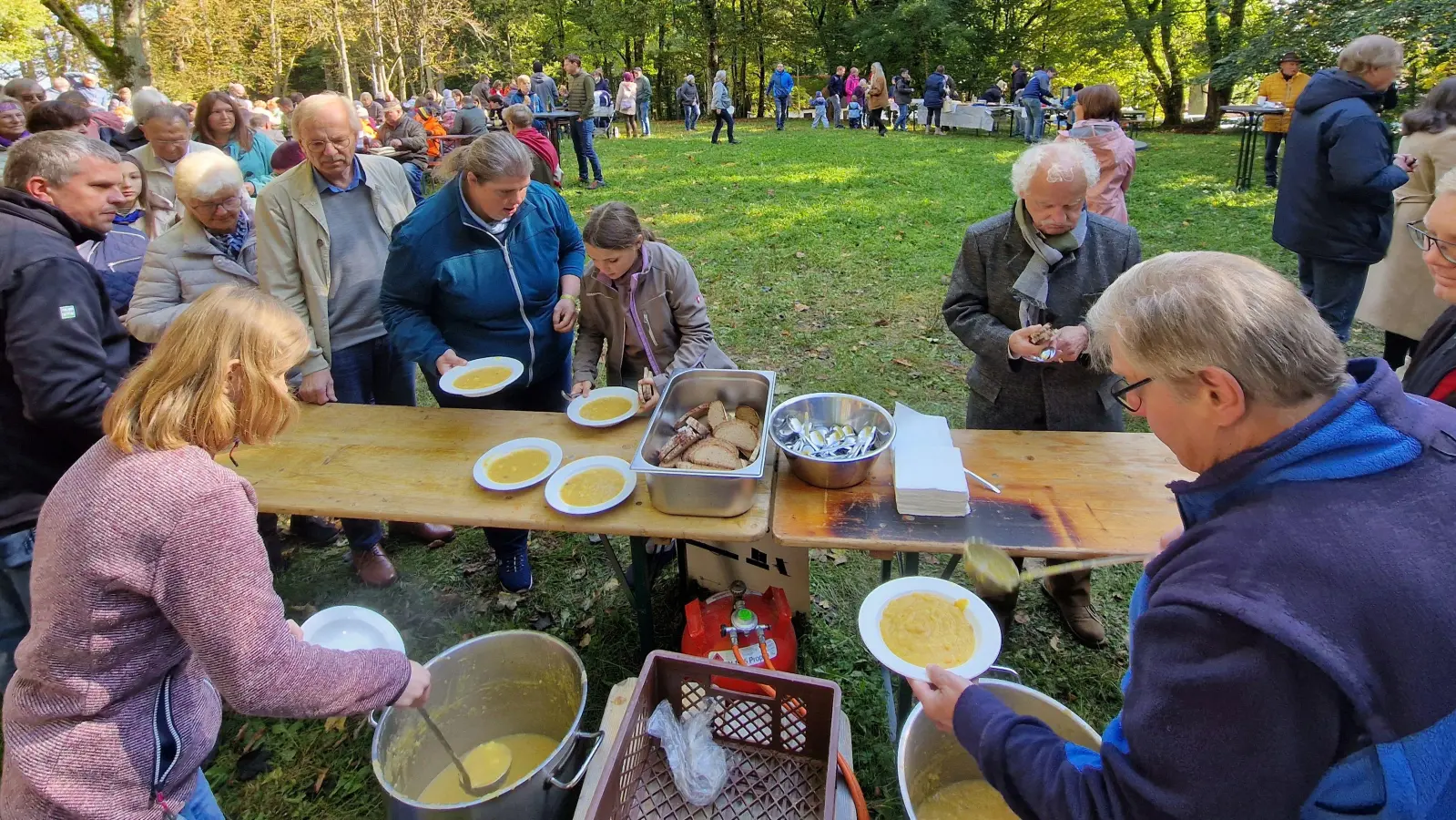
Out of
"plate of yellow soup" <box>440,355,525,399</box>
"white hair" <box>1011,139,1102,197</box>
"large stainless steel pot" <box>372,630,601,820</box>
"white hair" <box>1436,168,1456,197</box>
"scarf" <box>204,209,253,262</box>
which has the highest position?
"white hair" <box>1011,139,1102,197</box>

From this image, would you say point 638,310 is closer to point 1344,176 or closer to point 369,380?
point 369,380

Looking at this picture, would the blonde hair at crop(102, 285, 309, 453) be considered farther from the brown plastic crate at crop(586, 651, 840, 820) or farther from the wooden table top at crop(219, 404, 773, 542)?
the brown plastic crate at crop(586, 651, 840, 820)

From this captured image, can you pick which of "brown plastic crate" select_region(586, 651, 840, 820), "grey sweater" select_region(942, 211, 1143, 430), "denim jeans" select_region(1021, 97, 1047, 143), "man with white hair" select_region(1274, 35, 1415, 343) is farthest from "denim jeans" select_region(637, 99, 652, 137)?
"brown plastic crate" select_region(586, 651, 840, 820)

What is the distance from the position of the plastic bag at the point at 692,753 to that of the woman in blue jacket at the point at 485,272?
1875 millimetres

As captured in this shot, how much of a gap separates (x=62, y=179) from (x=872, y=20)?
2928 centimetres

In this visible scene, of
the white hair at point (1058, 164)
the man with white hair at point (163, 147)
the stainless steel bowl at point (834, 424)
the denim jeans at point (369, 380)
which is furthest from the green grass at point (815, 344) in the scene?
the man with white hair at point (163, 147)

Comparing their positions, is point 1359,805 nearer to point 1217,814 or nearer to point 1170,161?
point 1217,814

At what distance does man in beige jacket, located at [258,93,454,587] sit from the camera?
3.21m

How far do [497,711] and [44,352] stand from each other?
1858mm

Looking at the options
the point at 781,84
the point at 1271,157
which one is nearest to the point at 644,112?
the point at 781,84

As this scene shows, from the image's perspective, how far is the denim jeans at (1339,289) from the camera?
455 centimetres

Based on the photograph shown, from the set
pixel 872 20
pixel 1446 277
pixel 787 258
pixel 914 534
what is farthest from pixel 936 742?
pixel 872 20

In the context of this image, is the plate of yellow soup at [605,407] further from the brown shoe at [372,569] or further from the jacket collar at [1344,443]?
the jacket collar at [1344,443]

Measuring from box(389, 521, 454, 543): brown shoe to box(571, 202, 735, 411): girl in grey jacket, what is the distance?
1.45m
